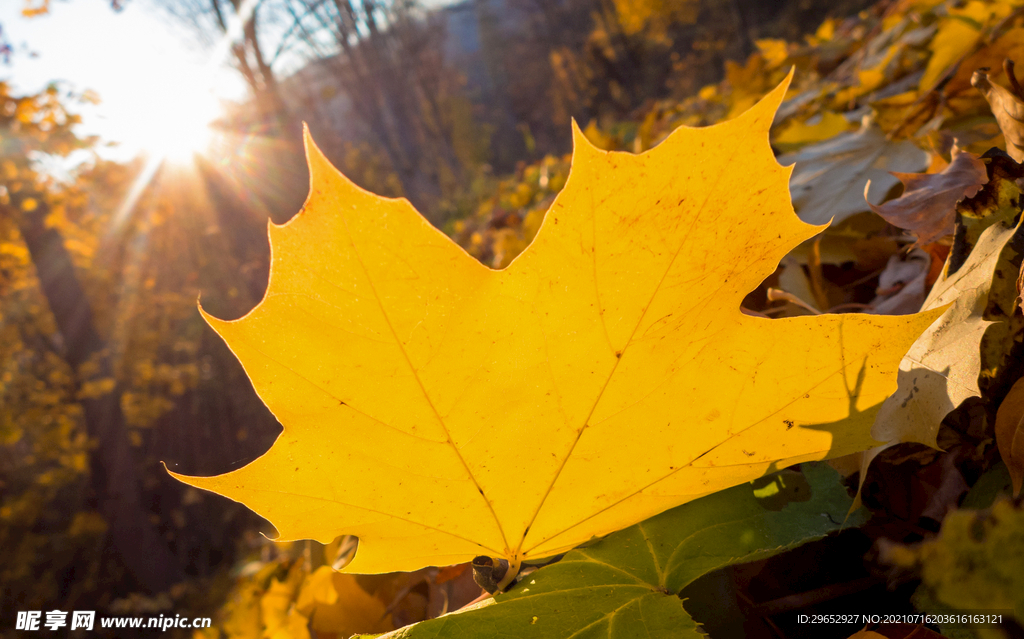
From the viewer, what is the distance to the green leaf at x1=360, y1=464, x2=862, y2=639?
25 cm

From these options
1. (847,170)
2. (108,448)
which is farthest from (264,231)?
(847,170)

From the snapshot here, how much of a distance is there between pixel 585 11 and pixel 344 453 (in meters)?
17.1

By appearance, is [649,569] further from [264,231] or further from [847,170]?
[264,231]

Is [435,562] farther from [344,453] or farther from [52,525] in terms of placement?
[52,525]

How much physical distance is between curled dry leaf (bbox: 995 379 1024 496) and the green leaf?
0.24 feet

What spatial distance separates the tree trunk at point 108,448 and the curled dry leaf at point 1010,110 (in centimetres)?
629

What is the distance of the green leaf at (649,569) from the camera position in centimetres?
25

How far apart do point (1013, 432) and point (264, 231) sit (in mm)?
9648

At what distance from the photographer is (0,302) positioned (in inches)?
268

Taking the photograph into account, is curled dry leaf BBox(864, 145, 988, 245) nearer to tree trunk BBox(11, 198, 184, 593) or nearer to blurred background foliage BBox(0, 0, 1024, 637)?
blurred background foliage BBox(0, 0, 1024, 637)

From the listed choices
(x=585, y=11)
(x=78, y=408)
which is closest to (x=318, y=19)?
(x=585, y=11)

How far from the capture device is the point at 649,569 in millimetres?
274

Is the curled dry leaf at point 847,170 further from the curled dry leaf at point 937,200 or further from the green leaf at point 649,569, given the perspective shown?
the green leaf at point 649,569

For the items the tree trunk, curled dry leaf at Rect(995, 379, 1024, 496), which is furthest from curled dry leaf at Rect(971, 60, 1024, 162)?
the tree trunk
